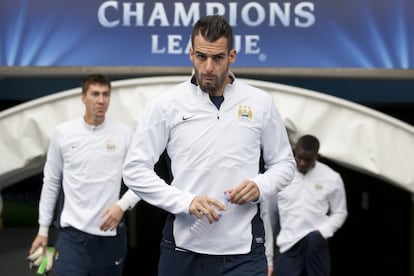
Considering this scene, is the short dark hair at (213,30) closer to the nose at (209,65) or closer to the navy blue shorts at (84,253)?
the nose at (209,65)

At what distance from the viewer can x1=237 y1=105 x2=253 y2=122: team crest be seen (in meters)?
3.71

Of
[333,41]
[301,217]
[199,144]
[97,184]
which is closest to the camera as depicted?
[199,144]

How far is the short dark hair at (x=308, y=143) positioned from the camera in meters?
6.10

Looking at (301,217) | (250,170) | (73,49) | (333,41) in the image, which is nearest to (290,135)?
(301,217)

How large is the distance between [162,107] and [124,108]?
108 inches

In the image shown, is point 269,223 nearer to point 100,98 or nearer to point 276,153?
point 100,98

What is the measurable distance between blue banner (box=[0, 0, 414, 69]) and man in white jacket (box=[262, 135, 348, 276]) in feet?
3.74

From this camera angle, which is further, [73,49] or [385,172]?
[73,49]

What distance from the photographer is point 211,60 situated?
3.54 metres

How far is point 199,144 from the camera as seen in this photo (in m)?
3.64

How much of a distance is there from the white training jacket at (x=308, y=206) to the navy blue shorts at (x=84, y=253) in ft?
3.77

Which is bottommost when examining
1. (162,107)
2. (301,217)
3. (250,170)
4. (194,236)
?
(301,217)

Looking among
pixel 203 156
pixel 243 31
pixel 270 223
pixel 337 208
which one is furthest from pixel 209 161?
pixel 243 31

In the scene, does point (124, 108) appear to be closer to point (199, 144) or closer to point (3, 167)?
point (3, 167)
